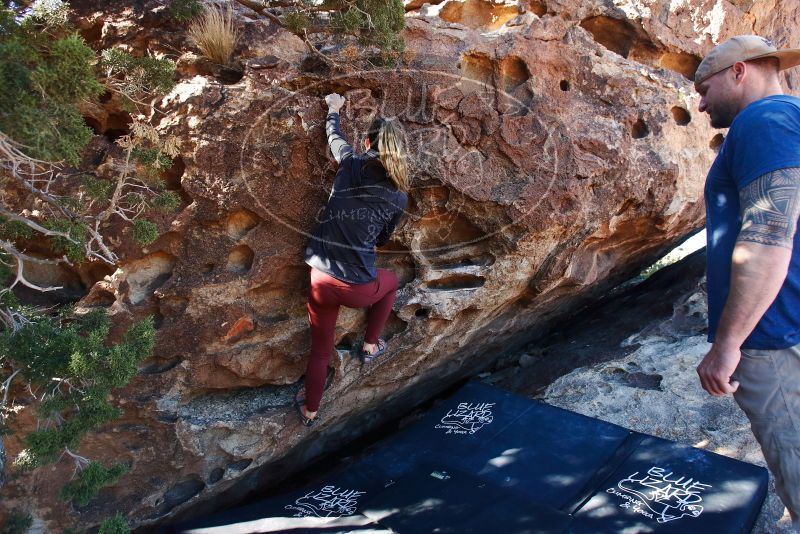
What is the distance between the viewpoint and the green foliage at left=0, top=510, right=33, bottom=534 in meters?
2.79

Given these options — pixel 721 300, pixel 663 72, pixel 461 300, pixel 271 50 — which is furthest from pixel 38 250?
pixel 663 72

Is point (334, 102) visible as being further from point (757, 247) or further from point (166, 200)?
point (757, 247)

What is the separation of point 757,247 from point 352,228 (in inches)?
72.1

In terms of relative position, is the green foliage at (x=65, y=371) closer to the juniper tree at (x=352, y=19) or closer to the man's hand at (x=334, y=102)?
the man's hand at (x=334, y=102)

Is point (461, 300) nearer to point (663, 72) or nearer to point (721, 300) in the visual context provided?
point (721, 300)

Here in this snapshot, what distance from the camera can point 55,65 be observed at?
177 cm

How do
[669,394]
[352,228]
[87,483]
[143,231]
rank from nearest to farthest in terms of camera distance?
[87,483]
[143,231]
[352,228]
[669,394]

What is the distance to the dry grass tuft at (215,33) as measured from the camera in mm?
2789

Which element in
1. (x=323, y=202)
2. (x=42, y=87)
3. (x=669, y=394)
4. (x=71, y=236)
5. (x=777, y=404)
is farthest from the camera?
(x=669, y=394)

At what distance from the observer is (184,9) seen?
8.91 feet

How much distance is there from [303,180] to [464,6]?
1724 mm

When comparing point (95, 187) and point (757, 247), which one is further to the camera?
point (95, 187)

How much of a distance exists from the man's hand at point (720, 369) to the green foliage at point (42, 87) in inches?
89.1

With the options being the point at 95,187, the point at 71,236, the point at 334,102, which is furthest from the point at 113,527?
the point at 334,102
